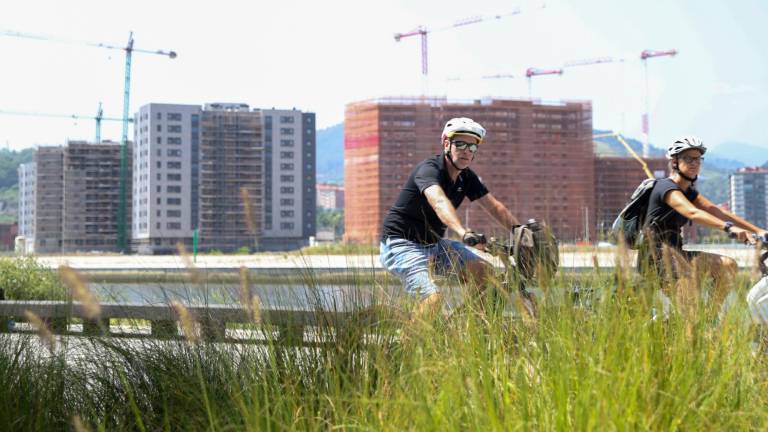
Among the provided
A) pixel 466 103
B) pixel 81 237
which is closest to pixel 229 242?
pixel 81 237

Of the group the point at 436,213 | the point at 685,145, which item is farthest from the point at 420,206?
the point at 685,145

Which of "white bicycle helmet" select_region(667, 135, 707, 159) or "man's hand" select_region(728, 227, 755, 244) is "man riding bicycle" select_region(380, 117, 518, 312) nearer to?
"white bicycle helmet" select_region(667, 135, 707, 159)

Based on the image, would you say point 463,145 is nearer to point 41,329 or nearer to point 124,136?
point 41,329

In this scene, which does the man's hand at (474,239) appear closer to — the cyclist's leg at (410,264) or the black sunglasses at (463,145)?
the cyclist's leg at (410,264)

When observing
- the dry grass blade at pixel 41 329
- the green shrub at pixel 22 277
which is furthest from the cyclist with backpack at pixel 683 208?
the green shrub at pixel 22 277

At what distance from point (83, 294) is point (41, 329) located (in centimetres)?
39

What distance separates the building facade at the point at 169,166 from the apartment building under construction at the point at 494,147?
27655mm

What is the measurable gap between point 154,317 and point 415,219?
1.43 meters

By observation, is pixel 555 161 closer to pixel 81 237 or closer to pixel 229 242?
pixel 229 242

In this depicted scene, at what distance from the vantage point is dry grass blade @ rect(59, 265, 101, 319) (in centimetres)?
246

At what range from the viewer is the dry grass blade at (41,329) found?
272 centimetres

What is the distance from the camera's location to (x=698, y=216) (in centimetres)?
489

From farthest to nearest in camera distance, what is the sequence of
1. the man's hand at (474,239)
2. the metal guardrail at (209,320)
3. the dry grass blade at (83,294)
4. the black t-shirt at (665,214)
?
1. the black t-shirt at (665,214)
2. the man's hand at (474,239)
3. the metal guardrail at (209,320)
4. the dry grass blade at (83,294)

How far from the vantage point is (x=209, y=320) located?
371 centimetres
